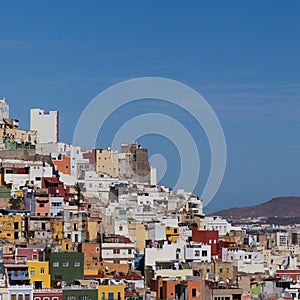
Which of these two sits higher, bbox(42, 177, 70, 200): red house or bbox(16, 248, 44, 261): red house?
bbox(42, 177, 70, 200): red house

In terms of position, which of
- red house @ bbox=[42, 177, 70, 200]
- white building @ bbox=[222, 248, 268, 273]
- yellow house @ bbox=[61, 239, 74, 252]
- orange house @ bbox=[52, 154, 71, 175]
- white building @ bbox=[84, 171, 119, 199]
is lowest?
white building @ bbox=[222, 248, 268, 273]

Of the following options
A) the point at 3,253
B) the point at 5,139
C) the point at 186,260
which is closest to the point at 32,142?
the point at 5,139

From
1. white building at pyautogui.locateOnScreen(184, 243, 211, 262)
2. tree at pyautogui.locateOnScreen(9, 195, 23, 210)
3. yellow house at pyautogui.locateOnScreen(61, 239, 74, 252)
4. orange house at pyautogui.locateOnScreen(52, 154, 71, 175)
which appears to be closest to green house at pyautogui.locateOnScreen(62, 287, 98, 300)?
yellow house at pyautogui.locateOnScreen(61, 239, 74, 252)

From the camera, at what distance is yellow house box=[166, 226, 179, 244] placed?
53.0 m

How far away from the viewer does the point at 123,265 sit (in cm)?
4516

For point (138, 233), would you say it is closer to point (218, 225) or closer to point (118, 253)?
point (118, 253)

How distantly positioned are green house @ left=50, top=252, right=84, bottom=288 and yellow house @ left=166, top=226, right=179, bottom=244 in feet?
41.7

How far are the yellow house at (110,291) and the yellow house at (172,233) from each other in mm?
14443

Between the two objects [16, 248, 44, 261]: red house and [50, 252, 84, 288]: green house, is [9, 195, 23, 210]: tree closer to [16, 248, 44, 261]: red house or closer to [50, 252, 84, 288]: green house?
[16, 248, 44, 261]: red house

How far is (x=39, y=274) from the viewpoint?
39188mm

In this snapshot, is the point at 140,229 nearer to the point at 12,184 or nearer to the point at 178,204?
the point at 12,184

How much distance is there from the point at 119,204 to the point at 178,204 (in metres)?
6.44

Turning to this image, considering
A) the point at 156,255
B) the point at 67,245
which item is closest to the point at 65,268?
the point at 67,245

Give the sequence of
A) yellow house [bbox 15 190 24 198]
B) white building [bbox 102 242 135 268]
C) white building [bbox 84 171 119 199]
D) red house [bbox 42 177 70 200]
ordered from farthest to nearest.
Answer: white building [bbox 84 171 119 199] → red house [bbox 42 177 70 200] → yellow house [bbox 15 190 24 198] → white building [bbox 102 242 135 268]
